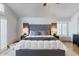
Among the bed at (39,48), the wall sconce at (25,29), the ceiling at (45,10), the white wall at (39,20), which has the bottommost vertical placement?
the bed at (39,48)

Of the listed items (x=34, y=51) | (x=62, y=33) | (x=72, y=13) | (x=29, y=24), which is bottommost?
(x=34, y=51)

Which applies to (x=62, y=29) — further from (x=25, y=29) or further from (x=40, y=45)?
(x=40, y=45)

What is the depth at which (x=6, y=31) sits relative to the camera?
588cm

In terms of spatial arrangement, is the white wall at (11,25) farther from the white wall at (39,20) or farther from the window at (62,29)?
the window at (62,29)

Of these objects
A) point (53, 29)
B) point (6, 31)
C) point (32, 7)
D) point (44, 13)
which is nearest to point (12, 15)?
point (6, 31)

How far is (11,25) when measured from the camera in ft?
20.3

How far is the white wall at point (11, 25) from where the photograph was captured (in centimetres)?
579

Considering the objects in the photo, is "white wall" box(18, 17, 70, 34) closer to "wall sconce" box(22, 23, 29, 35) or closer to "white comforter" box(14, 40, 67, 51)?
"wall sconce" box(22, 23, 29, 35)

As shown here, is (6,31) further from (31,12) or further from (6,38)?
(31,12)

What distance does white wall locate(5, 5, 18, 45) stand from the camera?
579 centimetres

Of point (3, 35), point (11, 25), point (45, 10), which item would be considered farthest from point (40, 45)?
point (45, 10)

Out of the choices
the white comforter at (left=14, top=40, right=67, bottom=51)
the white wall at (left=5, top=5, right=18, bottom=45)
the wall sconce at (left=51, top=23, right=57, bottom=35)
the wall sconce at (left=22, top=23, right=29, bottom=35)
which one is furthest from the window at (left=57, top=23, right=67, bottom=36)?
the white comforter at (left=14, top=40, right=67, bottom=51)

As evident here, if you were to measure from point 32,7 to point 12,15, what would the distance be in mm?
1238

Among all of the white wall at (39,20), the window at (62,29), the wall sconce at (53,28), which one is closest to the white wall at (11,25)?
the white wall at (39,20)
